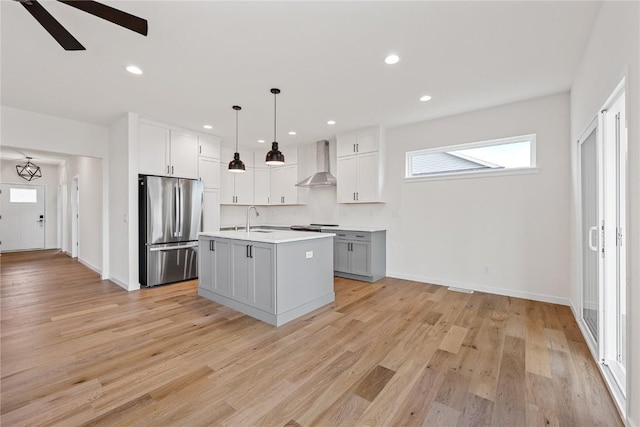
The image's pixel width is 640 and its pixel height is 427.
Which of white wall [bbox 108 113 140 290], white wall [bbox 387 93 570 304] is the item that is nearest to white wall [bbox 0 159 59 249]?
white wall [bbox 108 113 140 290]

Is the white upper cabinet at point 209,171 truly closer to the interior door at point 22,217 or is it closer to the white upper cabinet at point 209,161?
the white upper cabinet at point 209,161

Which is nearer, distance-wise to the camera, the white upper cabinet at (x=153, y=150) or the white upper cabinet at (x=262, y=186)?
the white upper cabinet at (x=153, y=150)

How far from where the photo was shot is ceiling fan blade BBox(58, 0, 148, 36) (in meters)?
1.58

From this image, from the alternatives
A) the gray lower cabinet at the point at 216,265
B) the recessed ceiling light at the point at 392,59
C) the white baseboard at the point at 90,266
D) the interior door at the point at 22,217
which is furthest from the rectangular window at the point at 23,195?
the recessed ceiling light at the point at 392,59

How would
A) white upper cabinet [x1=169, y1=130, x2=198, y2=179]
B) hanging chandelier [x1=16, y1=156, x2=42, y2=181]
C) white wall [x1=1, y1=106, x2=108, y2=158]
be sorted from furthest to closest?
hanging chandelier [x1=16, y1=156, x2=42, y2=181] < white upper cabinet [x1=169, y1=130, x2=198, y2=179] < white wall [x1=1, y1=106, x2=108, y2=158]

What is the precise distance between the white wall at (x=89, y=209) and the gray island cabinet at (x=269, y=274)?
307 cm

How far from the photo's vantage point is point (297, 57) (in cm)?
269

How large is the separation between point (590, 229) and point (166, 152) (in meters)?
5.70

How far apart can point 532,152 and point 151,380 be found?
4.96 meters

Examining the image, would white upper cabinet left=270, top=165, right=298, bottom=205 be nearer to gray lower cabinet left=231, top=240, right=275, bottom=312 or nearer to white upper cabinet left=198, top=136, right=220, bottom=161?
white upper cabinet left=198, top=136, right=220, bottom=161

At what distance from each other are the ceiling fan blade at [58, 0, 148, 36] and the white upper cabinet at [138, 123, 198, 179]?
10.3 ft

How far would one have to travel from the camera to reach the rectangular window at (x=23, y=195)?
8195 millimetres

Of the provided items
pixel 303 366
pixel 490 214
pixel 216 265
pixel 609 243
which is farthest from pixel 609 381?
pixel 216 265

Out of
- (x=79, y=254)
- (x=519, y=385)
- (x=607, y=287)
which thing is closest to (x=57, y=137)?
(x=79, y=254)
